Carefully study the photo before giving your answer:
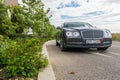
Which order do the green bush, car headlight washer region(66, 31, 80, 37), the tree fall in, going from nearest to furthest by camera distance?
the green bush < car headlight washer region(66, 31, 80, 37) < the tree

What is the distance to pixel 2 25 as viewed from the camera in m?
10.4

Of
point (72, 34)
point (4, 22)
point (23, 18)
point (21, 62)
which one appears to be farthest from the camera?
point (23, 18)

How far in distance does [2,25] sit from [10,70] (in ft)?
22.5

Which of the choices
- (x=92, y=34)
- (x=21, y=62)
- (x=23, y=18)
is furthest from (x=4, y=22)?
(x=21, y=62)

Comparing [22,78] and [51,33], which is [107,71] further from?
[51,33]

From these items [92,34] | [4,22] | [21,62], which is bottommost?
[92,34]

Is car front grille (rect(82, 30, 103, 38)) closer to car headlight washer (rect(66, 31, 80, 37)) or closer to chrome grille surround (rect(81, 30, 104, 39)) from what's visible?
chrome grille surround (rect(81, 30, 104, 39))

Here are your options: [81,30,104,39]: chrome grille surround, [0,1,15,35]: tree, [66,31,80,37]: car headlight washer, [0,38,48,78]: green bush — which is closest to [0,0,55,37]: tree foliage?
[0,1,15,35]: tree

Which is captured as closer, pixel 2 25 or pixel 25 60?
pixel 25 60

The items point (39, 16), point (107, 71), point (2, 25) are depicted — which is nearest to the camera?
point (107, 71)

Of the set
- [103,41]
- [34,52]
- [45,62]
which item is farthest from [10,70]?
[103,41]

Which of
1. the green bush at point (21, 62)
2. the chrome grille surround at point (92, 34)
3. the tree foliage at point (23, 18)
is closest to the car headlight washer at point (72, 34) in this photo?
the chrome grille surround at point (92, 34)

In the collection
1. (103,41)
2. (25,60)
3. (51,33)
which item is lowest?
(51,33)

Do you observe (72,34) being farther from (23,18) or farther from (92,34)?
(23,18)
